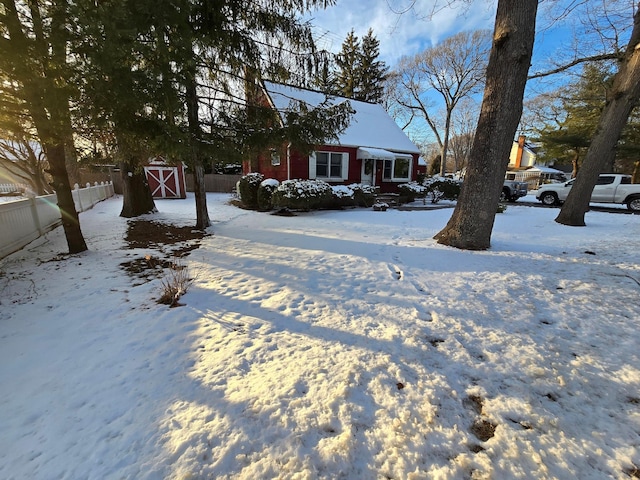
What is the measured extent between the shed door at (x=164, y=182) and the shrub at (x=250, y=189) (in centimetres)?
760

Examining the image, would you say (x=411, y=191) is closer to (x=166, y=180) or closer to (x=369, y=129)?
(x=369, y=129)

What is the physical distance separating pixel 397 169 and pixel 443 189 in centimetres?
330

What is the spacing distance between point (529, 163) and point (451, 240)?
149ft

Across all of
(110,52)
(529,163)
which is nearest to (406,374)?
(110,52)

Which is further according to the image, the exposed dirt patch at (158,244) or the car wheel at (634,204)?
the car wheel at (634,204)

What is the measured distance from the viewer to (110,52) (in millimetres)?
3549

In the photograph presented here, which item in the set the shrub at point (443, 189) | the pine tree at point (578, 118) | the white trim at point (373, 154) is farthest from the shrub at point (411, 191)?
the pine tree at point (578, 118)

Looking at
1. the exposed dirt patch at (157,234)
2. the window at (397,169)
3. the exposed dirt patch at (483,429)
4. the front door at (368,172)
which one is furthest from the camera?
the window at (397,169)

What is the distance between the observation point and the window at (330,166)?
14.4 m

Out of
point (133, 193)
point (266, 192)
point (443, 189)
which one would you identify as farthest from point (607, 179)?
point (133, 193)

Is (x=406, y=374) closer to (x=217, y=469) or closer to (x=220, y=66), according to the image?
(x=217, y=469)

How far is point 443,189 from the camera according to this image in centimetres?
1485

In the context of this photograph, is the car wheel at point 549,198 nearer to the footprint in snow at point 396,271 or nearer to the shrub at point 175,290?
the footprint in snow at point 396,271

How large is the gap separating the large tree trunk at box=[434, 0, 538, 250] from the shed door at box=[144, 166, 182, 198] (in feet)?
54.8
